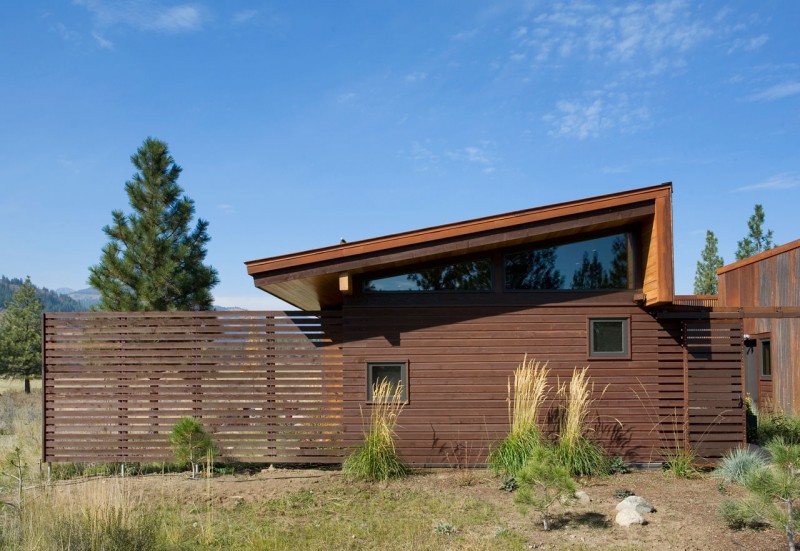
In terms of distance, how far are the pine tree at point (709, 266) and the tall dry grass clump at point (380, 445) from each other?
22.7 m

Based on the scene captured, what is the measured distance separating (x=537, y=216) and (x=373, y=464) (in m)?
3.68

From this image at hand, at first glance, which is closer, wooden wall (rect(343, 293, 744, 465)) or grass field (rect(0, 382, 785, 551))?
grass field (rect(0, 382, 785, 551))

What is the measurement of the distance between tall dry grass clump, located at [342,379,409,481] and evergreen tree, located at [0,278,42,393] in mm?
18077

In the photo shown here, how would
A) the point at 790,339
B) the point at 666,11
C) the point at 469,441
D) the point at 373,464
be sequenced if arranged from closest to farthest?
the point at 373,464 → the point at 469,441 → the point at 666,11 → the point at 790,339

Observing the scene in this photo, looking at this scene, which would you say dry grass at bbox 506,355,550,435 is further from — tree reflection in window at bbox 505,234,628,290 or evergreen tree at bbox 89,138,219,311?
evergreen tree at bbox 89,138,219,311

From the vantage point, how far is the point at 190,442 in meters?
7.87

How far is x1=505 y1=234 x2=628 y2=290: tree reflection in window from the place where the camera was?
27.8 ft

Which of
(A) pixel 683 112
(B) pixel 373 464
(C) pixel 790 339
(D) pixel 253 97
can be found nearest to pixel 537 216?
(B) pixel 373 464

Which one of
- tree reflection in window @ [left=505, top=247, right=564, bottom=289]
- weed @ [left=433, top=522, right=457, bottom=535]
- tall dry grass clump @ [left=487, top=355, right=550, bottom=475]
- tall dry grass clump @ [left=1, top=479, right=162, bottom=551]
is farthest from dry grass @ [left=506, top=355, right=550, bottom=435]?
tall dry grass clump @ [left=1, top=479, right=162, bottom=551]

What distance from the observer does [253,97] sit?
10.1m

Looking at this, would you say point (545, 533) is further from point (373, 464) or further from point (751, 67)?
point (751, 67)

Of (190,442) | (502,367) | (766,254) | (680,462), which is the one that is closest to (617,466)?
(680,462)

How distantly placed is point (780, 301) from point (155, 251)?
46.3 feet

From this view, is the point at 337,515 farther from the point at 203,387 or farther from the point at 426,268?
the point at 426,268
